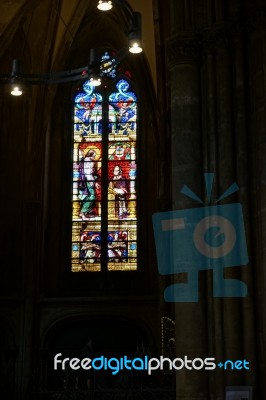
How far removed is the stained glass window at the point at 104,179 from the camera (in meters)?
23.9

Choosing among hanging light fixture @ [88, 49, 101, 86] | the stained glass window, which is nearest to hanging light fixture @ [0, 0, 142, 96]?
hanging light fixture @ [88, 49, 101, 86]

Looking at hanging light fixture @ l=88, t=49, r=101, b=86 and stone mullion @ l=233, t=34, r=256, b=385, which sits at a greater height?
hanging light fixture @ l=88, t=49, r=101, b=86

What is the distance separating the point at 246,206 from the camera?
1127cm

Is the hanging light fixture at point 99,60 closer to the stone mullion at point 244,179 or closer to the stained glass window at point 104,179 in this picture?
the stone mullion at point 244,179

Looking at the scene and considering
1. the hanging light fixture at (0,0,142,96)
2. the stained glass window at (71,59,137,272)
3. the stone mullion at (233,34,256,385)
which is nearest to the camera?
the hanging light fixture at (0,0,142,96)

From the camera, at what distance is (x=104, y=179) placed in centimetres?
2450

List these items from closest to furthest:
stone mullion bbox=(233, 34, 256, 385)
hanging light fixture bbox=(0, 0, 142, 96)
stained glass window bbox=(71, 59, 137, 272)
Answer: hanging light fixture bbox=(0, 0, 142, 96), stone mullion bbox=(233, 34, 256, 385), stained glass window bbox=(71, 59, 137, 272)

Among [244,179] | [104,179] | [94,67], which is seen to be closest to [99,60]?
[94,67]

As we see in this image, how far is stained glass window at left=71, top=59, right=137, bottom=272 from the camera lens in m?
23.9

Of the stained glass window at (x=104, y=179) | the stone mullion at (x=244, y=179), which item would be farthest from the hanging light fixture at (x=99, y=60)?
the stained glass window at (x=104, y=179)

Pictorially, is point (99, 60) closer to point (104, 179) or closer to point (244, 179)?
point (244, 179)

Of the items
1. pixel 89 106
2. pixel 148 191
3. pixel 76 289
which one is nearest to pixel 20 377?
pixel 76 289

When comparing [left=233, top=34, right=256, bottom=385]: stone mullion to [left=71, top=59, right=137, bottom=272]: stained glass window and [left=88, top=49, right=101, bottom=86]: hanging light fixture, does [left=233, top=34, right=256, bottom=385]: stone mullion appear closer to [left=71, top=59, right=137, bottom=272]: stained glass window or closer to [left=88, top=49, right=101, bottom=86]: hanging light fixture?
[left=88, top=49, right=101, bottom=86]: hanging light fixture

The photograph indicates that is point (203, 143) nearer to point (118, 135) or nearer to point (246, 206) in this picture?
point (246, 206)
